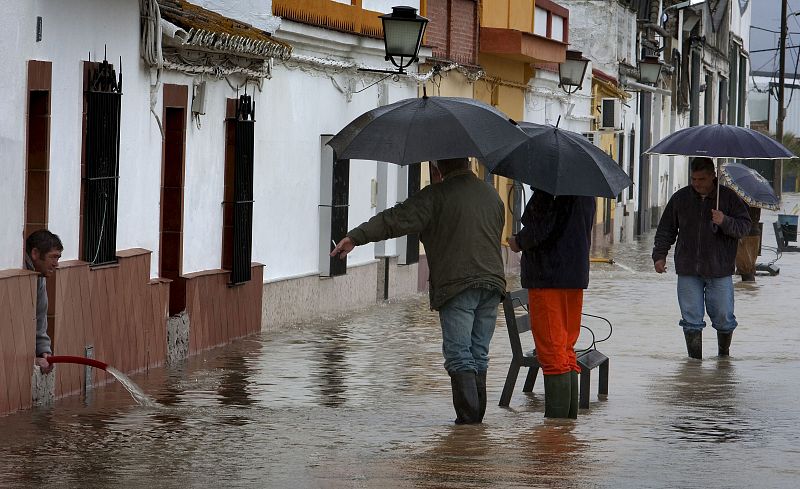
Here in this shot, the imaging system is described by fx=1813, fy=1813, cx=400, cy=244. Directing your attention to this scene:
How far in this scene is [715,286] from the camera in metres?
14.4

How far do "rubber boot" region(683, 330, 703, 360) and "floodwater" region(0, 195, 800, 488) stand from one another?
111 mm

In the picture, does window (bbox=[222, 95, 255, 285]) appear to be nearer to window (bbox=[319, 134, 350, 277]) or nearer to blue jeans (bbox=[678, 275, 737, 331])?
window (bbox=[319, 134, 350, 277])

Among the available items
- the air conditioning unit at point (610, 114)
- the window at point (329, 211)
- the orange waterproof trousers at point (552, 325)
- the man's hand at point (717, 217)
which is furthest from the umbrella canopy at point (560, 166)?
the air conditioning unit at point (610, 114)

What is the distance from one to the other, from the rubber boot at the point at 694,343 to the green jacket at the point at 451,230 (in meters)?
4.80

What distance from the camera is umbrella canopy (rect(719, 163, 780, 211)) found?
24.5 meters

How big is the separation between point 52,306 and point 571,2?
29.9 m

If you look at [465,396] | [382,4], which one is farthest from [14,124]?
[382,4]

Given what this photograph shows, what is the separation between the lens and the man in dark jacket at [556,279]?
10.6 m

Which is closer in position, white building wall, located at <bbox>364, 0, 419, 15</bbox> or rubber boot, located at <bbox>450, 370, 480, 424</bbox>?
rubber boot, located at <bbox>450, 370, 480, 424</bbox>

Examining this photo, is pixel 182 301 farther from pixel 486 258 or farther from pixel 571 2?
pixel 571 2

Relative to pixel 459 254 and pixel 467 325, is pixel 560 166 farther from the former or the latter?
pixel 467 325

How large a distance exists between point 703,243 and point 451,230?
4.77m

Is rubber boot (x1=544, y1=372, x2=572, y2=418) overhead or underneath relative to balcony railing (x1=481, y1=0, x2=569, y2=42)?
underneath

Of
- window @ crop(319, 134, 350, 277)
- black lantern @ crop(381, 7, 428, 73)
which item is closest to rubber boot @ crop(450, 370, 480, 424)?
black lantern @ crop(381, 7, 428, 73)
